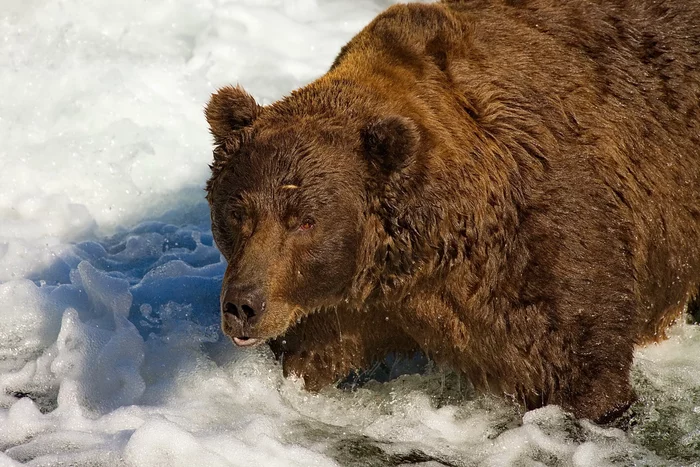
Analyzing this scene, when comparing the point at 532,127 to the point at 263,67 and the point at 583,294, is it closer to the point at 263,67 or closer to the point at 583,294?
the point at 583,294

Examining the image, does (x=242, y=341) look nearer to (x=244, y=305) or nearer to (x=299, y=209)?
(x=244, y=305)

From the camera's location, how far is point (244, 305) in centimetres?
433

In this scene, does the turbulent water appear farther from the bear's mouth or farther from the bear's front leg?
the bear's mouth

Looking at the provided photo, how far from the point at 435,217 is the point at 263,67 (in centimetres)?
632

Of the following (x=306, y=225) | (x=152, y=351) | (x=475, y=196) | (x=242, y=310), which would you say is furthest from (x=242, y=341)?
(x=152, y=351)

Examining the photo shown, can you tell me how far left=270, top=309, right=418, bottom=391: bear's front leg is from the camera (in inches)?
202

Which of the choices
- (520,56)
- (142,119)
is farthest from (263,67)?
(520,56)

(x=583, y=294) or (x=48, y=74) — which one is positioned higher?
(x=583, y=294)

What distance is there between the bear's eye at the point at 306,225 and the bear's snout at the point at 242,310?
13.1 inches

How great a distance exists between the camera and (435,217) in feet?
15.2

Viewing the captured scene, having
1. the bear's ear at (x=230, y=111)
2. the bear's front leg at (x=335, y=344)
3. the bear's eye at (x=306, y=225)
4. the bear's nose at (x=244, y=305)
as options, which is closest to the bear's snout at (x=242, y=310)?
the bear's nose at (x=244, y=305)

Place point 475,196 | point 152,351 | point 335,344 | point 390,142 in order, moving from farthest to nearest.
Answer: point 152,351
point 335,344
point 475,196
point 390,142

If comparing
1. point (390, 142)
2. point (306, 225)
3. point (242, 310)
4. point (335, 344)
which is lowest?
point (335, 344)

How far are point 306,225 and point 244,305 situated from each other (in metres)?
0.44
